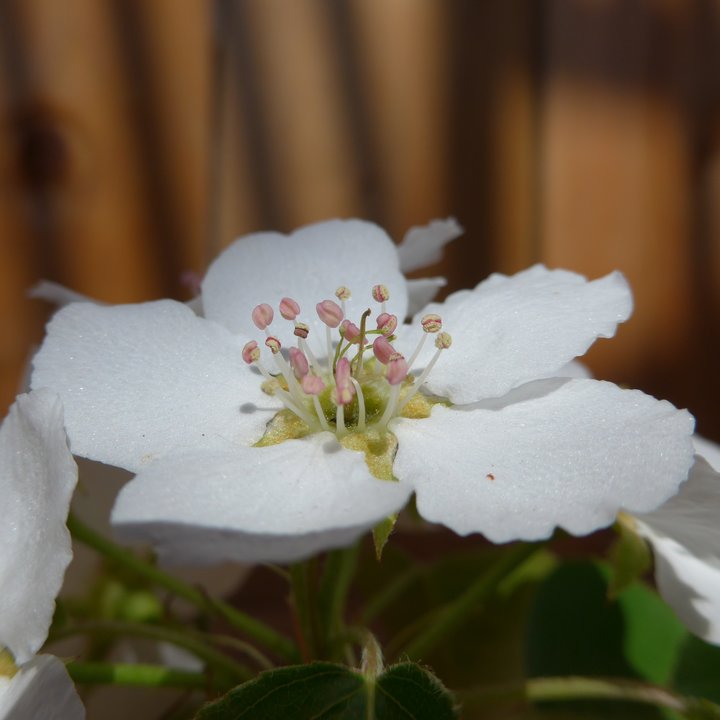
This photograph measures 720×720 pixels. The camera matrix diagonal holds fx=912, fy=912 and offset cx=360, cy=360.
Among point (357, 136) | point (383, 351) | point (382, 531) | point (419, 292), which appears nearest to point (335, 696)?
point (382, 531)

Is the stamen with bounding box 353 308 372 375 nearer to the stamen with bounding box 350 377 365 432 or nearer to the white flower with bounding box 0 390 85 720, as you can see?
the stamen with bounding box 350 377 365 432

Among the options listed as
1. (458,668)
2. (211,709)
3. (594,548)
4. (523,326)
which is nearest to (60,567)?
(211,709)

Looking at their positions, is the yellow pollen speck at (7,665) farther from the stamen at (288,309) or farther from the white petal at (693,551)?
the white petal at (693,551)

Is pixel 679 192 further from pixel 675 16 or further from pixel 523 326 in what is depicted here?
pixel 523 326

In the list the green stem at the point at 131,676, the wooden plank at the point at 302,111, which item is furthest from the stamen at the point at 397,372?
the wooden plank at the point at 302,111

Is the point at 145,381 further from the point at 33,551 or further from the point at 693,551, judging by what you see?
the point at 693,551
